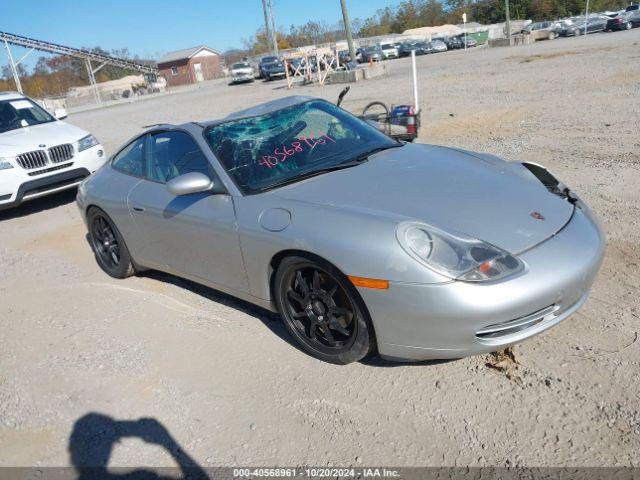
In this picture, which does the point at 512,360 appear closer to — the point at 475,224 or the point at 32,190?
the point at 475,224

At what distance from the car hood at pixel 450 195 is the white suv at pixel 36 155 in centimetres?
561

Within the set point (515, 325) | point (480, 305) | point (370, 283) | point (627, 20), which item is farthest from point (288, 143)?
point (627, 20)

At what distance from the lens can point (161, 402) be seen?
10.1ft

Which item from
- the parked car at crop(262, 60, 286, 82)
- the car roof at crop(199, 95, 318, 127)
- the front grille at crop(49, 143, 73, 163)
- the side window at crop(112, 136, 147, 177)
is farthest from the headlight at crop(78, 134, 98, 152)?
the parked car at crop(262, 60, 286, 82)

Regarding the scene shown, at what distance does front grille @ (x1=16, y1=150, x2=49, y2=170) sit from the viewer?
7449 millimetres

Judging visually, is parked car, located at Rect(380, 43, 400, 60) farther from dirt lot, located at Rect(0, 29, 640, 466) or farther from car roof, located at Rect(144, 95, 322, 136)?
car roof, located at Rect(144, 95, 322, 136)

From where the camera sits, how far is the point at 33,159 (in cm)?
755

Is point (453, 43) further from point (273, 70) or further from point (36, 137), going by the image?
point (36, 137)

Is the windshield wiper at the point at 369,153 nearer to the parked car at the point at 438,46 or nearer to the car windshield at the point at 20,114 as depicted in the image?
the car windshield at the point at 20,114

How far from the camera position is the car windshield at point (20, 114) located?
8391mm

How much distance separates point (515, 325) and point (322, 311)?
3.48 feet

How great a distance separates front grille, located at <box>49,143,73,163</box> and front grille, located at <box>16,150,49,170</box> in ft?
0.33

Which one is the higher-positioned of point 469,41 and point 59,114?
point 59,114

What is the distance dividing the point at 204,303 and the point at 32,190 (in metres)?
4.72
